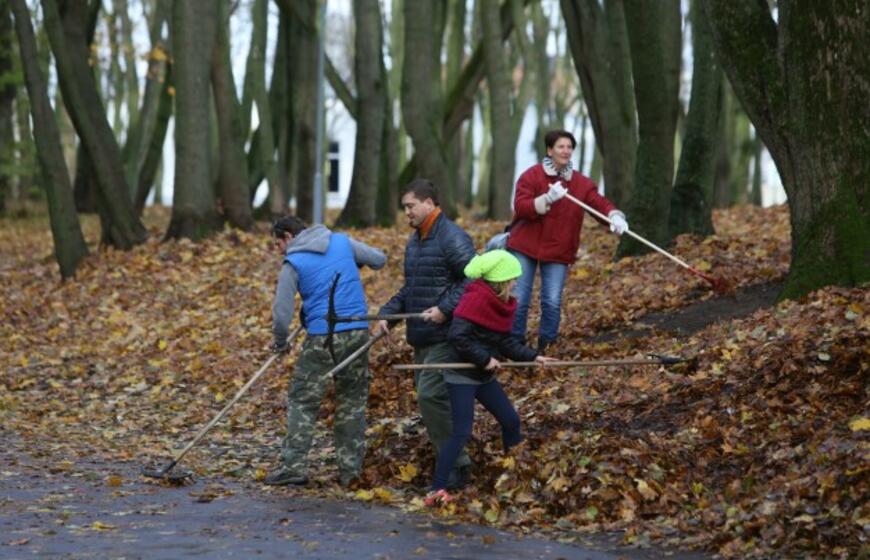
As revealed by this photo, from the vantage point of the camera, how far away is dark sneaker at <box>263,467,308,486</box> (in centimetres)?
1084

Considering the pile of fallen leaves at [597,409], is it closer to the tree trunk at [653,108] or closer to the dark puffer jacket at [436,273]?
the tree trunk at [653,108]

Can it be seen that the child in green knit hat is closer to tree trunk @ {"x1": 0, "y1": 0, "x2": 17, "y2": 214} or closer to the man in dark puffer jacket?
the man in dark puffer jacket

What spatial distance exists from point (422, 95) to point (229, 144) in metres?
3.28

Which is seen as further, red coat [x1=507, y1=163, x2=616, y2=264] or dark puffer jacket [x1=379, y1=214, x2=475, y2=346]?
red coat [x1=507, y1=163, x2=616, y2=264]

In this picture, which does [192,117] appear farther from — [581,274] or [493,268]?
[493,268]

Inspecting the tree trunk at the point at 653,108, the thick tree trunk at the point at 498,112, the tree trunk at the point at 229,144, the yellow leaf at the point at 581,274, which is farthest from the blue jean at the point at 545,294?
the thick tree trunk at the point at 498,112

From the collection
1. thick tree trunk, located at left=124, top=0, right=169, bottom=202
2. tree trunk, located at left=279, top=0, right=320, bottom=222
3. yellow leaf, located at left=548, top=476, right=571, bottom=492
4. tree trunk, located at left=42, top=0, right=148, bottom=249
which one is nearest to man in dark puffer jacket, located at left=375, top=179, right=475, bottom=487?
yellow leaf, located at left=548, top=476, right=571, bottom=492

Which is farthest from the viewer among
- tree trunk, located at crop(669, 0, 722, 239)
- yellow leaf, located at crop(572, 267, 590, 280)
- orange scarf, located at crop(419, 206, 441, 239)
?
tree trunk, located at crop(669, 0, 722, 239)

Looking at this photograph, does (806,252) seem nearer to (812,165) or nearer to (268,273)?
(812,165)

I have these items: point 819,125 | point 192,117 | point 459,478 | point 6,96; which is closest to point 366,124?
point 192,117

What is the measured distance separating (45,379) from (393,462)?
7.47 metres

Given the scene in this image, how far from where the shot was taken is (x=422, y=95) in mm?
24344

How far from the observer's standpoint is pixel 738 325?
40.1 feet

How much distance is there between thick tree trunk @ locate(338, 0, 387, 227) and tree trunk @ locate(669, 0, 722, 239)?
26.0 ft
